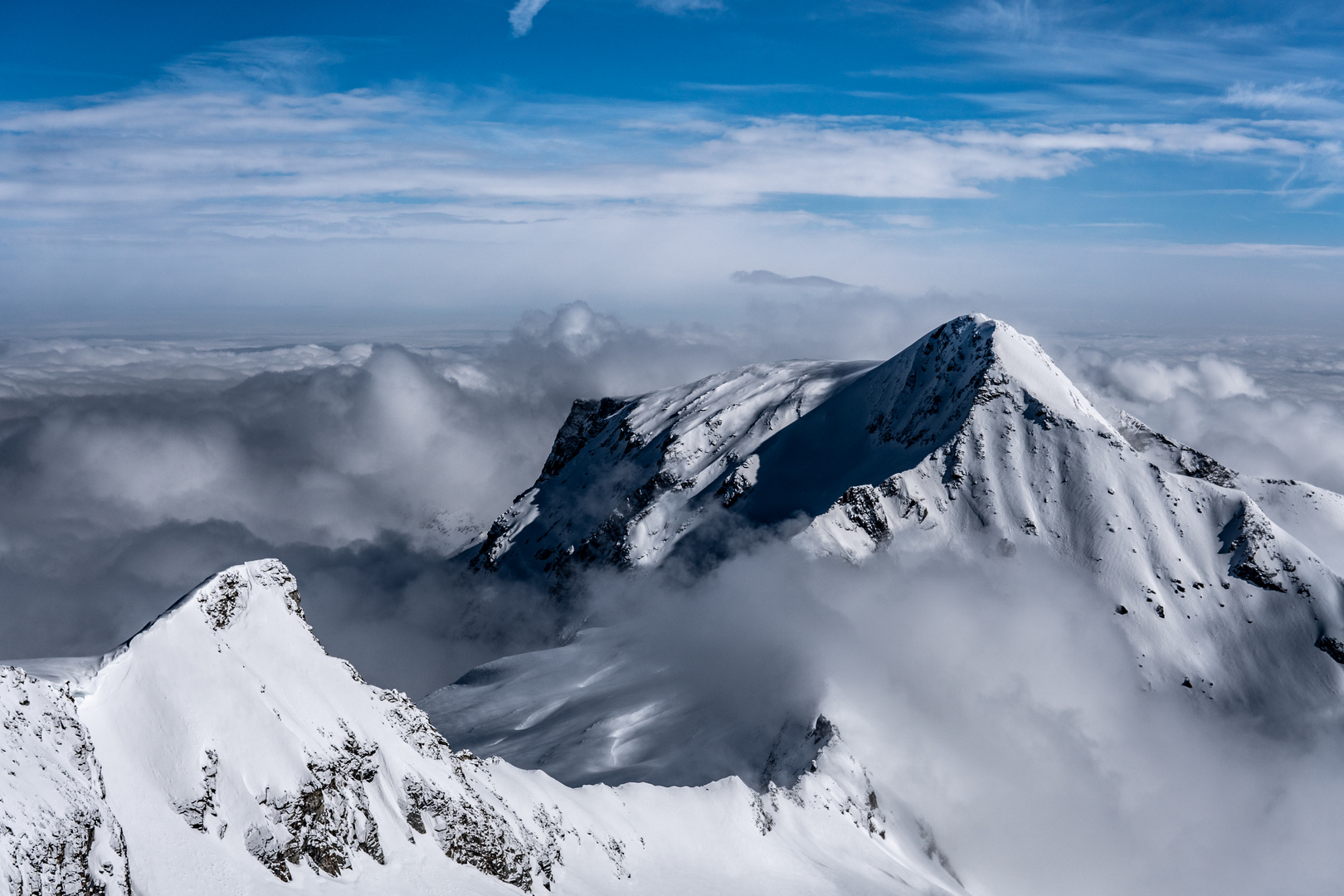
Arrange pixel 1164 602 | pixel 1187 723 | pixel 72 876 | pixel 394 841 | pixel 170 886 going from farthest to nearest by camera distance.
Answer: pixel 1164 602, pixel 1187 723, pixel 394 841, pixel 170 886, pixel 72 876

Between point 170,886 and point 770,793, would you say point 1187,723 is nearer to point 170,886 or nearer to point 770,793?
point 770,793

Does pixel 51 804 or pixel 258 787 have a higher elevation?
pixel 51 804

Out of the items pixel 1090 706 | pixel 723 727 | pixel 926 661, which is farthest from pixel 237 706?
pixel 1090 706

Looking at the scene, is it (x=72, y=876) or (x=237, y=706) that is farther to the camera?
(x=237, y=706)

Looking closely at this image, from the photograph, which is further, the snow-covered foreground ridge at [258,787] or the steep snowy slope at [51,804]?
the snow-covered foreground ridge at [258,787]

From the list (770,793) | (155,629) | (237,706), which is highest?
(155,629)

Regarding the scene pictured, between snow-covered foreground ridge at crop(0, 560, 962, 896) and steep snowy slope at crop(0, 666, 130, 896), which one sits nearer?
steep snowy slope at crop(0, 666, 130, 896)

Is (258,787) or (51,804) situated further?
(258,787)

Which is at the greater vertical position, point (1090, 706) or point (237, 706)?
point (237, 706)
